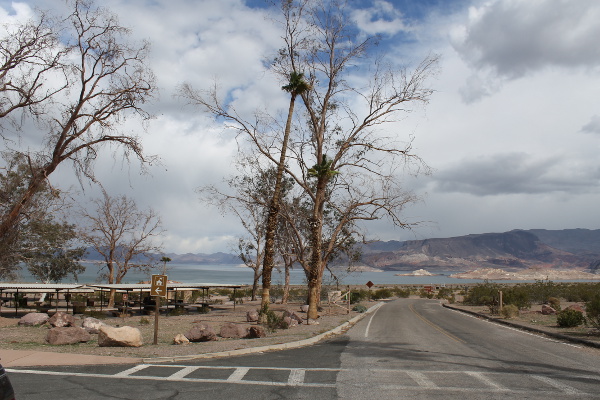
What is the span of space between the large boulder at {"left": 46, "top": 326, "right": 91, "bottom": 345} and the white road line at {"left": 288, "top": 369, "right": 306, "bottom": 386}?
7315mm

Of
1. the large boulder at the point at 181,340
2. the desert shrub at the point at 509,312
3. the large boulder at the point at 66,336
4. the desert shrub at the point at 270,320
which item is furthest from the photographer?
the desert shrub at the point at 509,312

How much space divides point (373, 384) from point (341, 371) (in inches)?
60.7

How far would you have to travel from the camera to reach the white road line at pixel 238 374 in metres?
9.37

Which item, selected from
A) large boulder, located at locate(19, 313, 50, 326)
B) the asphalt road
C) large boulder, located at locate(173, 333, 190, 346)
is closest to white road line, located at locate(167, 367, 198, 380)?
the asphalt road

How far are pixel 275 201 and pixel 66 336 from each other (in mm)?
10854

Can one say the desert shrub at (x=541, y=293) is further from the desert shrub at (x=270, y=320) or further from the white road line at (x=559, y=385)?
the white road line at (x=559, y=385)

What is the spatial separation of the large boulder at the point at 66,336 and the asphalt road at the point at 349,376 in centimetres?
410

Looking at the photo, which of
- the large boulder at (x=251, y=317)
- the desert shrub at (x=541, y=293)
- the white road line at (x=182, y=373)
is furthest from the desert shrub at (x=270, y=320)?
the desert shrub at (x=541, y=293)

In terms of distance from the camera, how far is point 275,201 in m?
22.5

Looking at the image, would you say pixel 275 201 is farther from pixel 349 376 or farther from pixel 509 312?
pixel 509 312

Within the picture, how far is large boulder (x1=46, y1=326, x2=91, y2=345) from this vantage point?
13836 millimetres

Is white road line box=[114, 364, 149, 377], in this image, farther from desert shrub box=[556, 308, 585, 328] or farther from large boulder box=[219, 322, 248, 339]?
desert shrub box=[556, 308, 585, 328]

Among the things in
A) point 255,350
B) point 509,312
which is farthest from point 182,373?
point 509,312

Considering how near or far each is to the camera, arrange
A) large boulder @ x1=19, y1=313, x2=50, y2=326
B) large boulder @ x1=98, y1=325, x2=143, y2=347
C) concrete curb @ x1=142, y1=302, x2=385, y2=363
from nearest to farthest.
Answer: concrete curb @ x1=142, y1=302, x2=385, y2=363
large boulder @ x1=98, y1=325, x2=143, y2=347
large boulder @ x1=19, y1=313, x2=50, y2=326
